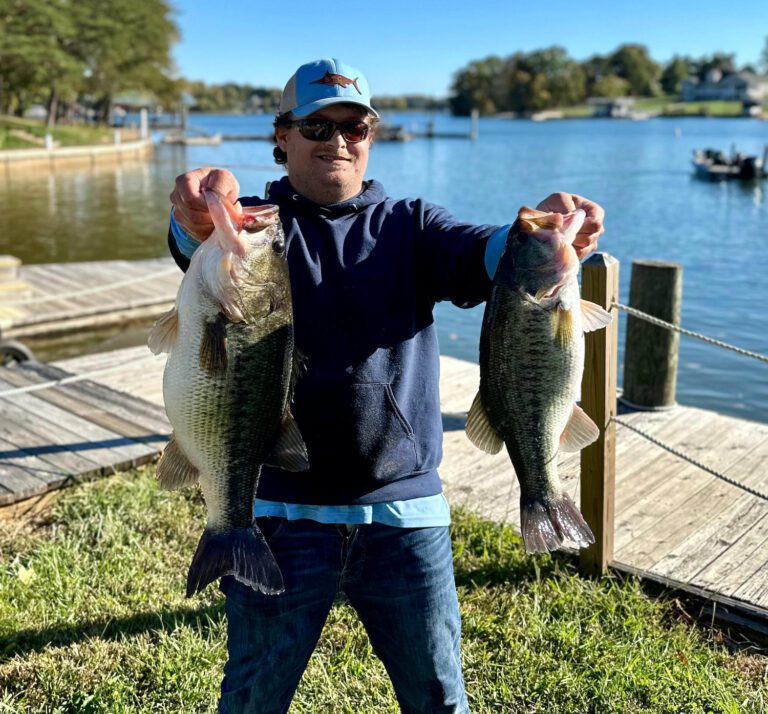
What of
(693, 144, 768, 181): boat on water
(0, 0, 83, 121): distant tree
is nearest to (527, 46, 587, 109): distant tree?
(0, 0, 83, 121): distant tree

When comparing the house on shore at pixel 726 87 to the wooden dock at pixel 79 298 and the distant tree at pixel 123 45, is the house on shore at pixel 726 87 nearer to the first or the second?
the distant tree at pixel 123 45

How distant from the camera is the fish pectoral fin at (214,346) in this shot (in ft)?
7.29

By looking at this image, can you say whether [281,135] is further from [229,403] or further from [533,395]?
[533,395]

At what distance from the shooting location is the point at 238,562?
2.32 m

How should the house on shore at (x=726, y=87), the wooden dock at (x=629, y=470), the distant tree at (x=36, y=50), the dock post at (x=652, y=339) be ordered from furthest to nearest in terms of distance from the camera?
the house on shore at (x=726, y=87) < the distant tree at (x=36, y=50) < the dock post at (x=652, y=339) < the wooden dock at (x=629, y=470)

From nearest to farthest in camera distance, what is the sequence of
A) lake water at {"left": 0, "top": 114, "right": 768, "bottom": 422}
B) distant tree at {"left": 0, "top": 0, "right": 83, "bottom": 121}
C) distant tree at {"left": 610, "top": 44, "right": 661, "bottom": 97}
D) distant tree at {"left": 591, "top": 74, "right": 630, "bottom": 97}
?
lake water at {"left": 0, "top": 114, "right": 768, "bottom": 422}, distant tree at {"left": 0, "top": 0, "right": 83, "bottom": 121}, distant tree at {"left": 591, "top": 74, "right": 630, "bottom": 97}, distant tree at {"left": 610, "top": 44, "right": 661, "bottom": 97}

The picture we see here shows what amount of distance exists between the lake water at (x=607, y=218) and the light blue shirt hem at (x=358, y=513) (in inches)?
384

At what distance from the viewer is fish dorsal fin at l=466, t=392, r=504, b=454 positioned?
2.54 meters

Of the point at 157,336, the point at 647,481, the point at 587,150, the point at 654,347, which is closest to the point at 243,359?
the point at 157,336

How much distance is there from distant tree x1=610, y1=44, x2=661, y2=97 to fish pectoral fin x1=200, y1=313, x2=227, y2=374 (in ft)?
676

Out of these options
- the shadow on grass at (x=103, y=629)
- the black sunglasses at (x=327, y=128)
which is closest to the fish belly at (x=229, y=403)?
the black sunglasses at (x=327, y=128)

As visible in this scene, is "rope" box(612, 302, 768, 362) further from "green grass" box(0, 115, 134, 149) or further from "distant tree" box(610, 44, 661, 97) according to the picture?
"distant tree" box(610, 44, 661, 97)

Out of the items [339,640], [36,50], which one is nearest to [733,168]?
[36,50]

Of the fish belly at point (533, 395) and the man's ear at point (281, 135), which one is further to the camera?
the man's ear at point (281, 135)
